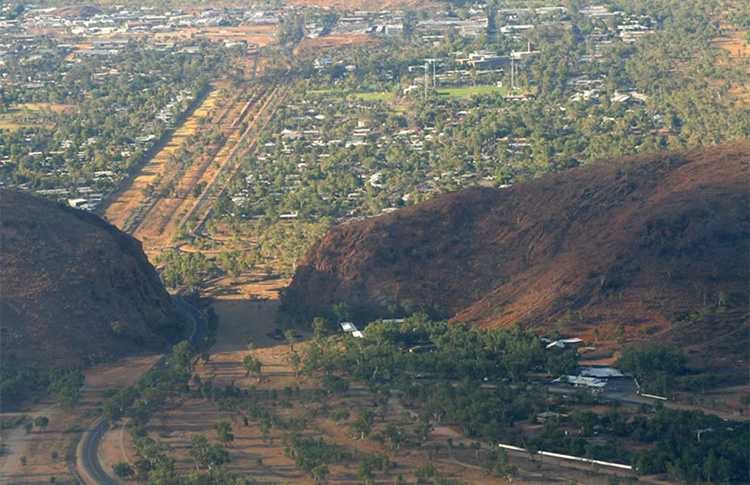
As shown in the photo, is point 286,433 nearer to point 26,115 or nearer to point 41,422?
point 41,422

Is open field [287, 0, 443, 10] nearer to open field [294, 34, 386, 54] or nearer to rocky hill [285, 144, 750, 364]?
open field [294, 34, 386, 54]

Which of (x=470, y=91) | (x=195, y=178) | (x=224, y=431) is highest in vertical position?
(x=224, y=431)

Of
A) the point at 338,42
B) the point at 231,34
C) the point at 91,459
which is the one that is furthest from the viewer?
the point at 231,34

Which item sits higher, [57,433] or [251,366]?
[57,433]

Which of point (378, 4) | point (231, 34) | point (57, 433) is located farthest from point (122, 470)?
point (378, 4)

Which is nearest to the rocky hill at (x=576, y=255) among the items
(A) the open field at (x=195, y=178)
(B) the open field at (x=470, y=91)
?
(A) the open field at (x=195, y=178)

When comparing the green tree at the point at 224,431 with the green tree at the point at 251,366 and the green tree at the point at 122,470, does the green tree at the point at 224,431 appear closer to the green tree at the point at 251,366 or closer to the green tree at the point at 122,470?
the green tree at the point at 122,470
